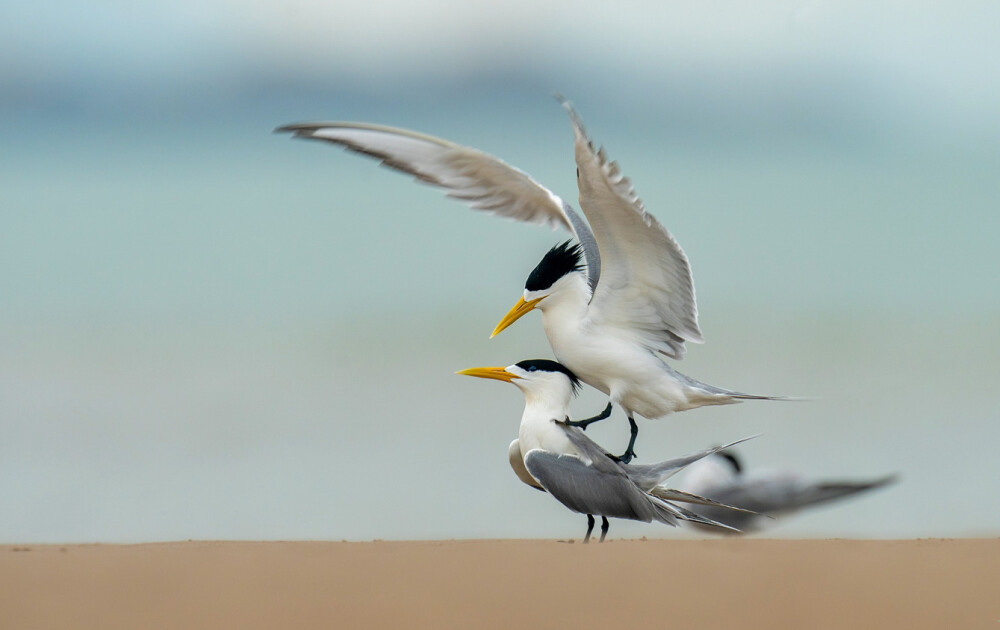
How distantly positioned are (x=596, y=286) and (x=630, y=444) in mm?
778

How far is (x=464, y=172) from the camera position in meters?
5.47

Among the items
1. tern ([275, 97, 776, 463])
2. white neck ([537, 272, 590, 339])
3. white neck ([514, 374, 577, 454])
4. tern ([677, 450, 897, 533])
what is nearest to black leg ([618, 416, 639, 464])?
tern ([275, 97, 776, 463])

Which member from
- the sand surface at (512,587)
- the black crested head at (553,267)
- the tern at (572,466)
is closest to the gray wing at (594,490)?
the tern at (572,466)

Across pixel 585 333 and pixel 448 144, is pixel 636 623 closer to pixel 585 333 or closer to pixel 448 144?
pixel 585 333

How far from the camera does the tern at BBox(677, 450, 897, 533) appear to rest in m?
6.43

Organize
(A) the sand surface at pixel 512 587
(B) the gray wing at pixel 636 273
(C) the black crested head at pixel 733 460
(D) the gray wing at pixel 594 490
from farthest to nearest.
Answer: (C) the black crested head at pixel 733 460
(D) the gray wing at pixel 594 490
(B) the gray wing at pixel 636 273
(A) the sand surface at pixel 512 587

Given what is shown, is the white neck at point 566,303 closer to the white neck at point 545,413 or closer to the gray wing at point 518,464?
the white neck at point 545,413

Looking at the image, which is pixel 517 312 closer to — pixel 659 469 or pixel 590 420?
pixel 590 420

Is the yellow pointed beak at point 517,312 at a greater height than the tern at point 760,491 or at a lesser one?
greater

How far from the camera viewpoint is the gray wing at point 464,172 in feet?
17.4

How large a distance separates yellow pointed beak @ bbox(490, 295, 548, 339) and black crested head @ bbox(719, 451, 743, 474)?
2.00m

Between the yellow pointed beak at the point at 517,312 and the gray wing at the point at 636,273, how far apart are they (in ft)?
0.93

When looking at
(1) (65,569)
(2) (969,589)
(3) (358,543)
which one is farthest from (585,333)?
(1) (65,569)

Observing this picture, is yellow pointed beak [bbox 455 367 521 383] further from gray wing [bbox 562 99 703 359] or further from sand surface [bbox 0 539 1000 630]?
sand surface [bbox 0 539 1000 630]
